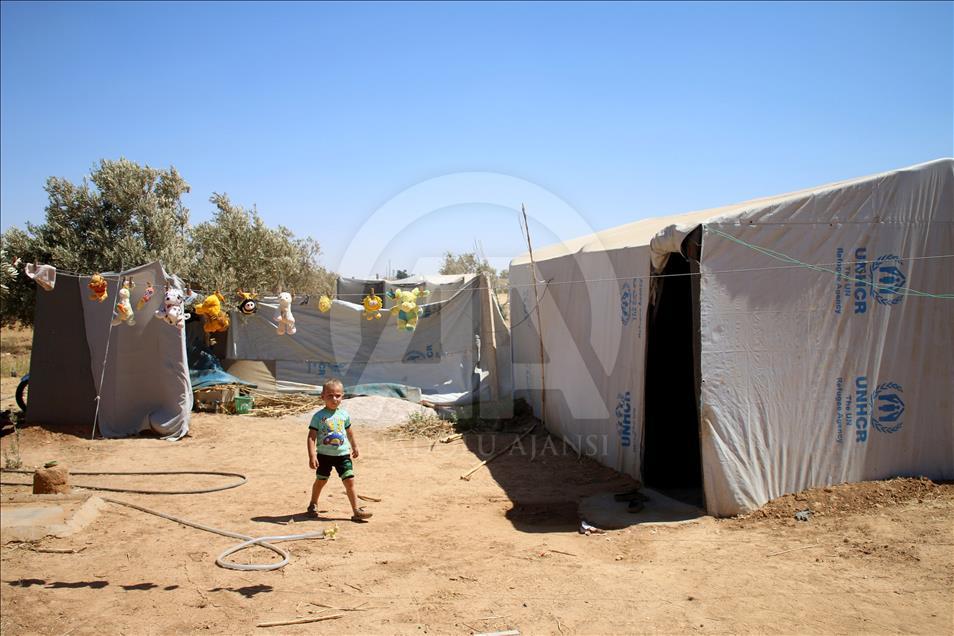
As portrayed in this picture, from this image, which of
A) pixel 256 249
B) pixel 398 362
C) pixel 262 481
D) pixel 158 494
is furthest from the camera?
pixel 256 249

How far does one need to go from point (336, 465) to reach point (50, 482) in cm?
311

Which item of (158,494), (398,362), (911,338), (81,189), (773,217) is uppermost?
(81,189)

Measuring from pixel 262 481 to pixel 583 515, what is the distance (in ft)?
13.2

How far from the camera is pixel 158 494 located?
276 inches

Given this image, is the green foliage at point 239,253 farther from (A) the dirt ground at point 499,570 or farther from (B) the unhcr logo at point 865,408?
(B) the unhcr logo at point 865,408

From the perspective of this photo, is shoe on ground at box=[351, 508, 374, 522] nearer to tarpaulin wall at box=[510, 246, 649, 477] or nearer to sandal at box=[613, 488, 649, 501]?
sandal at box=[613, 488, 649, 501]

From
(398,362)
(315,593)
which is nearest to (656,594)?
(315,593)

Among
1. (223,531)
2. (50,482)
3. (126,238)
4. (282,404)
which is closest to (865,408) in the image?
(223,531)

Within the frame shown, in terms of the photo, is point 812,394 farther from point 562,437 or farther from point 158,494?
point 158,494

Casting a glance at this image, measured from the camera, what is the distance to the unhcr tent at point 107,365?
10070 millimetres

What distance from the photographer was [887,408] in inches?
233

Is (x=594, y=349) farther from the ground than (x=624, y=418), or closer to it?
farther from the ground

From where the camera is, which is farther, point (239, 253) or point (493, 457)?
point (239, 253)

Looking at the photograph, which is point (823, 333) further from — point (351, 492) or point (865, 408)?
point (351, 492)
